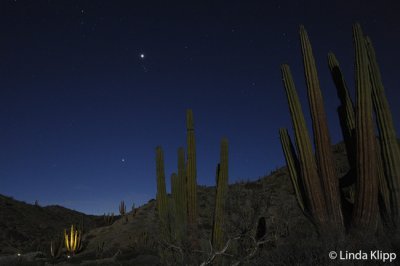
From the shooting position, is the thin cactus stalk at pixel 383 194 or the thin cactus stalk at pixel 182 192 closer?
the thin cactus stalk at pixel 383 194

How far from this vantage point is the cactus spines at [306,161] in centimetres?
905

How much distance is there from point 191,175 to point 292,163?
437 cm

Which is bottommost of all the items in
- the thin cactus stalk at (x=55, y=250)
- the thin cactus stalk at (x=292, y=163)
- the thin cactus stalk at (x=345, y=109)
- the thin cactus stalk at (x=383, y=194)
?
the thin cactus stalk at (x=55, y=250)

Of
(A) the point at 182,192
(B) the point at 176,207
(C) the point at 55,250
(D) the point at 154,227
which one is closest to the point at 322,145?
(A) the point at 182,192

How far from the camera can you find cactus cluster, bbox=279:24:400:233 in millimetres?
8336

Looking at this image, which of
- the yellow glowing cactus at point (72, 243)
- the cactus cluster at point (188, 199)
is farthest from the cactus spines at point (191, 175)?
the yellow glowing cactus at point (72, 243)

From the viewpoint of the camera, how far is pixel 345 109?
10.1 metres

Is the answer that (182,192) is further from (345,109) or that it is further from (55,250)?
(55,250)

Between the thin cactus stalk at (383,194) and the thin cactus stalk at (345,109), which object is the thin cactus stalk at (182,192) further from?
the thin cactus stalk at (383,194)

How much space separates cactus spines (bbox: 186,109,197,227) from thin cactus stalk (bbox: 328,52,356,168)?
5.37 m

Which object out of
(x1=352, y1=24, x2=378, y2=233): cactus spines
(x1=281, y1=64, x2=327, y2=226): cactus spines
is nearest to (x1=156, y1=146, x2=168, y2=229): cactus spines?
(x1=281, y1=64, x2=327, y2=226): cactus spines

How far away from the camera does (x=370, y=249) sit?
662 centimetres

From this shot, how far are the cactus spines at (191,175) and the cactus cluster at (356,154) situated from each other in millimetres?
4242

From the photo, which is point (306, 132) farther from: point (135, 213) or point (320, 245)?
point (135, 213)
